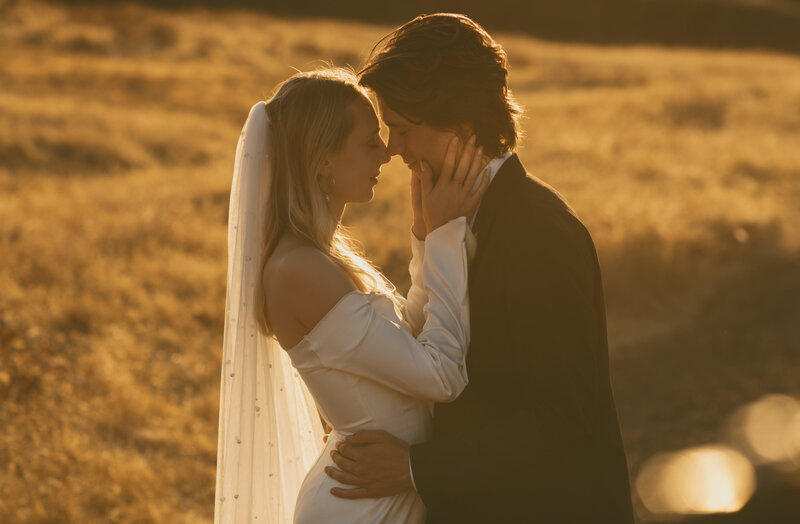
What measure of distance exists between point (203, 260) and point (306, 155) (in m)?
8.18

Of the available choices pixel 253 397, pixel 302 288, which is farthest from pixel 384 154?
pixel 253 397

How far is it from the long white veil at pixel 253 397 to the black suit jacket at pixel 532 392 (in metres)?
0.78

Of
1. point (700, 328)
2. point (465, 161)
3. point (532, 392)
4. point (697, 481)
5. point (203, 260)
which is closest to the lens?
point (532, 392)

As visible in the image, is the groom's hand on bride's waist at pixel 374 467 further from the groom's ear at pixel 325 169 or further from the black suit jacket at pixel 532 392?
the groom's ear at pixel 325 169

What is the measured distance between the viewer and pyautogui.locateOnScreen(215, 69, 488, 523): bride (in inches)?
116

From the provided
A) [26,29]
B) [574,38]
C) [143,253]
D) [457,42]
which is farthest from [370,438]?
[574,38]

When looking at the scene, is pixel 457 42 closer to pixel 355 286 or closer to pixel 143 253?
pixel 355 286

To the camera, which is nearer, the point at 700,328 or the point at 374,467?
the point at 374,467

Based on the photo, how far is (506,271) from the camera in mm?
2877

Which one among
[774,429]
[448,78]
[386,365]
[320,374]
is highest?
[448,78]

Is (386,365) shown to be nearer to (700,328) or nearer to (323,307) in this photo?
(323,307)

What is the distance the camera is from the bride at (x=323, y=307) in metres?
2.95

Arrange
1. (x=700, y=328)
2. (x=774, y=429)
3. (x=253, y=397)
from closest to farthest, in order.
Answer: (x=253, y=397) < (x=774, y=429) < (x=700, y=328)

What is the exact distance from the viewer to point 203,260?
436 inches
